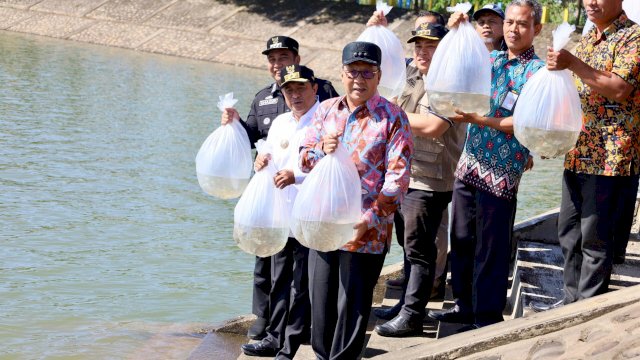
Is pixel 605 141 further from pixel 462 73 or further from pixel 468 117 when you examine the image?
pixel 462 73

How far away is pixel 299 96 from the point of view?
18.7 ft

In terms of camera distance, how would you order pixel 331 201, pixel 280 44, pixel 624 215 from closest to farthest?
pixel 331 201 → pixel 624 215 → pixel 280 44

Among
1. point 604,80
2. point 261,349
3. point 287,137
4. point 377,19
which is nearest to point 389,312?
point 261,349

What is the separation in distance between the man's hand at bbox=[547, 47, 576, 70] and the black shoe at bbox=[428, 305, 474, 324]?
1.65 m

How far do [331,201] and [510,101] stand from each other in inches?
50.3

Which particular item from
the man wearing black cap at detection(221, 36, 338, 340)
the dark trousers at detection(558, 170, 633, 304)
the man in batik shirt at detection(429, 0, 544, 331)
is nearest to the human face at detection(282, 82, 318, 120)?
the man wearing black cap at detection(221, 36, 338, 340)

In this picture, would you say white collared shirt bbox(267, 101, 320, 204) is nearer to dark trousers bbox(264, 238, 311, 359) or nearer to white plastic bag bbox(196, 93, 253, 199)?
white plastic bag bbox(196, 93, 253, 199)

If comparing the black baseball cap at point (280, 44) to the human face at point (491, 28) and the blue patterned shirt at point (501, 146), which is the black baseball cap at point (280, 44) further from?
the blue patterned shirt at point (501, 146)

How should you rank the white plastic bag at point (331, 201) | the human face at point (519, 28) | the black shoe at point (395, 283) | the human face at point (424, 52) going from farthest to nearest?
the black shoe at point (395, 283), the human face at point (424, 52), the human face at point (519, 28), the white plastic bag at point (331, 201)

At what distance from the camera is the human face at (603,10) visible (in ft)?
16.6

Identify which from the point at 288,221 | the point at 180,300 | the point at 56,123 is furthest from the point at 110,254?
the point at 56,123

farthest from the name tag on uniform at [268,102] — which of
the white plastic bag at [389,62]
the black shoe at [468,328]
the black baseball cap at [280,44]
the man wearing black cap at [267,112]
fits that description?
the black shoe at [468,328]

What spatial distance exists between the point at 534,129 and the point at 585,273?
0.86m

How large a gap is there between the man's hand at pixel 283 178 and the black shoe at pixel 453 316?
137cm
